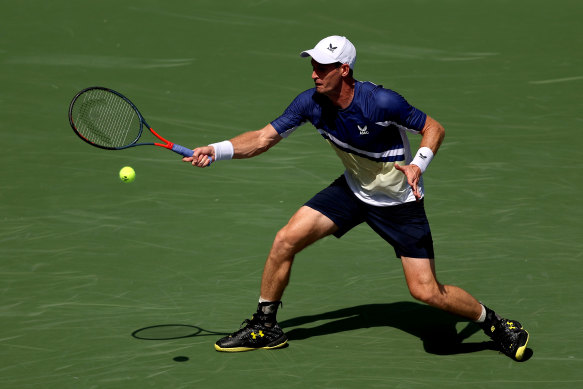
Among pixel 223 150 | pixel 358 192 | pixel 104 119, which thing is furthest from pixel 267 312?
pixel 104 119

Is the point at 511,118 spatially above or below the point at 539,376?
above

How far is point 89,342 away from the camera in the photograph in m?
6.91

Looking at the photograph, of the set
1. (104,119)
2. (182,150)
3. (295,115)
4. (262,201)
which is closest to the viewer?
(182,150)

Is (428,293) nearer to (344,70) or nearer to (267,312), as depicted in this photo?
(267,312)

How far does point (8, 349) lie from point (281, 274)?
1.86 metres

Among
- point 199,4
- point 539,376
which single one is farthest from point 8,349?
point 199,4

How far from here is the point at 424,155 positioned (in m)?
6.40

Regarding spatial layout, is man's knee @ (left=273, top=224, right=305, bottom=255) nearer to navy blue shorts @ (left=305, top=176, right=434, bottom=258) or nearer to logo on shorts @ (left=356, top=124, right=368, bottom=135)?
navy blue shorts @ (left=305, top=176, right=434, bottom=258)

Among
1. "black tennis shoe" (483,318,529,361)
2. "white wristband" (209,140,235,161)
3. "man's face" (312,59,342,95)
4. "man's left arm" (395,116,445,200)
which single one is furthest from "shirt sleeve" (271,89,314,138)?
"black tennis shoe" (483,318,529,361)

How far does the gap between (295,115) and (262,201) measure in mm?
3167

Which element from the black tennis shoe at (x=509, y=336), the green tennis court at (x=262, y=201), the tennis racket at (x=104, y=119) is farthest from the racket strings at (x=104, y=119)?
the black tennis shoe at (x=509, y=336)

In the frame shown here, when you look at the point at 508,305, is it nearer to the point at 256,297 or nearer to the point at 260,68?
the point at 256,297

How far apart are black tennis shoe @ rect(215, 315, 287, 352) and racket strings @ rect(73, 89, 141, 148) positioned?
1.61 meters

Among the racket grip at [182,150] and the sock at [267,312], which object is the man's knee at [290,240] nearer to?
the sock at [267,312]
